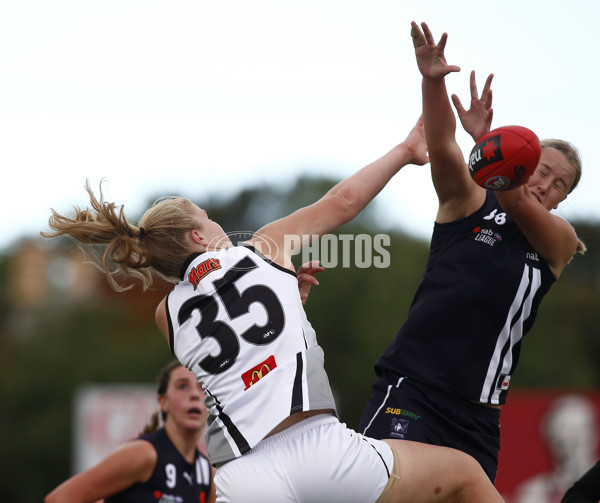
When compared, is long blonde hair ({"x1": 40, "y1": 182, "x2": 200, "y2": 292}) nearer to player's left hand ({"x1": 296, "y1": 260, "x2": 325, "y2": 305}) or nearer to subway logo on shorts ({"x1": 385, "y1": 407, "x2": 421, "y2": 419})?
player's left hand ({"x1": 296, "y1": 260, "x2": 325, "y2": 305})

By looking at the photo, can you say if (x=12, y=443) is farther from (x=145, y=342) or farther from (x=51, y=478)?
(x=145, y=342)

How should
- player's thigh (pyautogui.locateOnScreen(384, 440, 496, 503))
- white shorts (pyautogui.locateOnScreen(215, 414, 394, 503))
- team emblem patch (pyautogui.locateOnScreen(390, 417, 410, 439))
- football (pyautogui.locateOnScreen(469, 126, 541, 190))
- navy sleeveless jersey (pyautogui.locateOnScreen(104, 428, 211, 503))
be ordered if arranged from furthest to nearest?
navy sleeveless jersey (pyautogui.locateOnScreen(104, 428, 211, 503)) → team emblem patch (pyautogui.locateOnScreen(390, 417, 410, 439)) → football (pyautogui.locateOnScreen(469, 126, 541, 190)) → player's thigh (pyautogui.locateOnScreen(384, 440, 496, 503)) → white shorts (pyautogui.locateOnScreen(215, 414, 394, 503))

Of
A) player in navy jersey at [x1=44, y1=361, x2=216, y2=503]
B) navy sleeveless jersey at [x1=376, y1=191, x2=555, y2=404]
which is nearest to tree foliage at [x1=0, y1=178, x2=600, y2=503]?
player in navy jersey at [x1=44, y1=361, x2=216, y2=503]

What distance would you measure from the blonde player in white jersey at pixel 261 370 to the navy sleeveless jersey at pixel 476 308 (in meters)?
0.65

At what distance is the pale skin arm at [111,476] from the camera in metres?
5.38

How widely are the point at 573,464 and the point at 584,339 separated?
22711mm

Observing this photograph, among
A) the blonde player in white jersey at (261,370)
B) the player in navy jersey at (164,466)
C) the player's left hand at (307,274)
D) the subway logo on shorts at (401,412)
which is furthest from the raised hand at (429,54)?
the player in navy jersey at (164,466)

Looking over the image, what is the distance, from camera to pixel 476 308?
13.9 ft

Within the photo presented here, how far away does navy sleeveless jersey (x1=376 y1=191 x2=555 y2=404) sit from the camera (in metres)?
4.25

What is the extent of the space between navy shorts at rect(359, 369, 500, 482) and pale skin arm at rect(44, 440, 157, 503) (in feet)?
6.45

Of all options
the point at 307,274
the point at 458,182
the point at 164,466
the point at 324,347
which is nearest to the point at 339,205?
the point at 307,274

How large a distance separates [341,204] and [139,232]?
39.1 inches

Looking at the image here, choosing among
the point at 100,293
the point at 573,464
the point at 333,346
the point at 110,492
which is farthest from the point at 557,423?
the point at 100,293

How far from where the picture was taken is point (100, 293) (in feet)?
136
